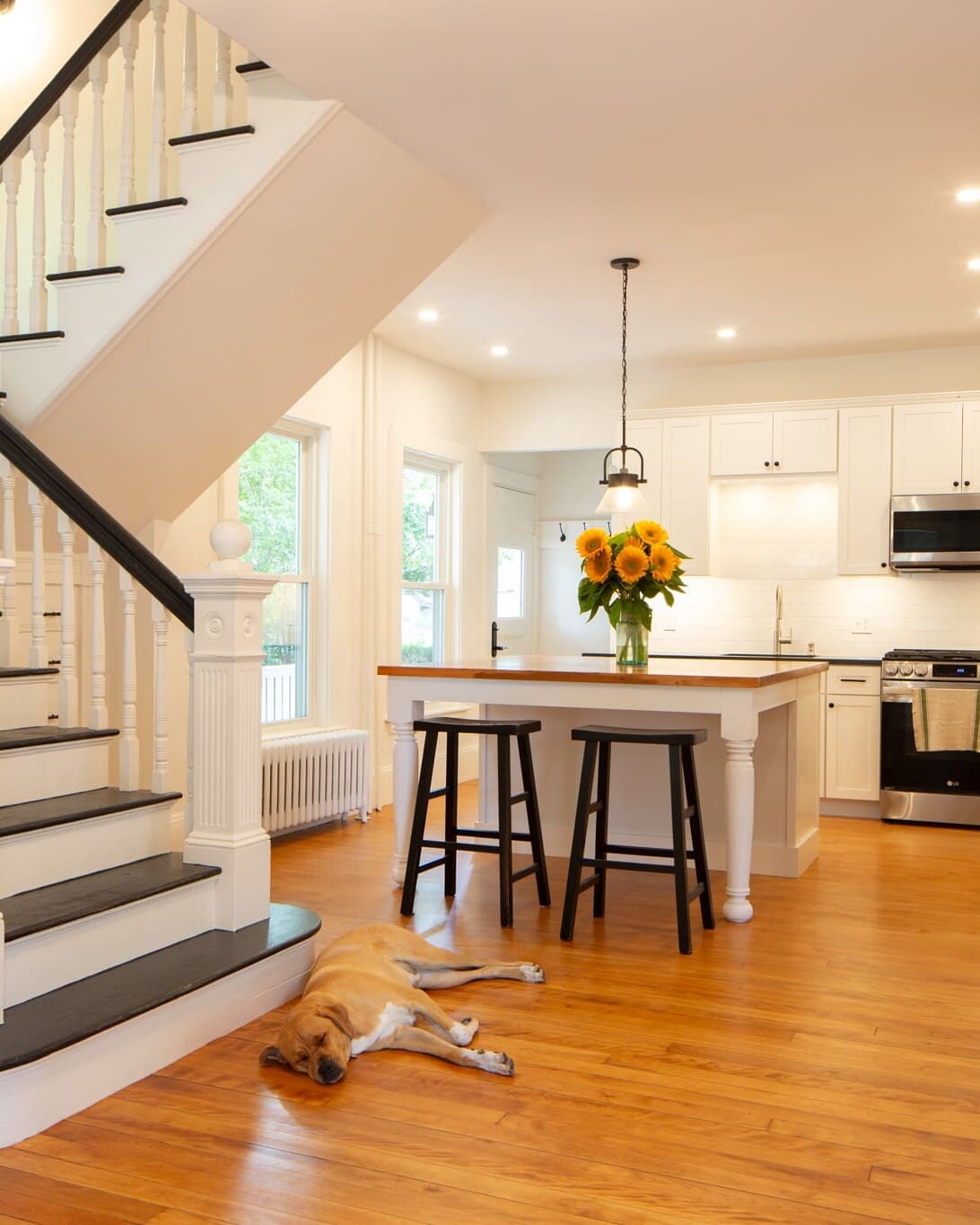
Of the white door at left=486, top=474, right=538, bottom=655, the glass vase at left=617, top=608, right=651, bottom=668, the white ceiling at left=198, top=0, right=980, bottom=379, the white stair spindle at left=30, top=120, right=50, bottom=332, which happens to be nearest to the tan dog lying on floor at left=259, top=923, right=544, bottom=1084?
the glass vase at left=617, top=608, right=651, bottom=668

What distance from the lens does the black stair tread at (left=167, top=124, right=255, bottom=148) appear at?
3.79 meters

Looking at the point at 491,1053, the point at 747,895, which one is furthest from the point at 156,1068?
the point at 747,895

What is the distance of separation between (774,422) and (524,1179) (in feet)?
18.7

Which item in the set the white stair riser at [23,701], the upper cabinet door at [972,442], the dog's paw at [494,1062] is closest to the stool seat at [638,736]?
the dog's paw at [494,1062]

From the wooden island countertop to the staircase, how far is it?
1270 millimetres

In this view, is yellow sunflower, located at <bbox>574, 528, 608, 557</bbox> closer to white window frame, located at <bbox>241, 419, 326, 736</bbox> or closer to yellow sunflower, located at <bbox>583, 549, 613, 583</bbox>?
yellow sunflower, located at <bbox>583, 549, 613, 583</bbox>

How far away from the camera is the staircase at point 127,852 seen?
8.67ft

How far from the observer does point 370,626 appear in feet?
22.1

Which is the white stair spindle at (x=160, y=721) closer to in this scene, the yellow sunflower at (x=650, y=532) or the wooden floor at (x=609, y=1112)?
the wooden floor at (x=609, y=1112)

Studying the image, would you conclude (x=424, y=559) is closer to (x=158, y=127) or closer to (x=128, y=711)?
(x=158, y=127)

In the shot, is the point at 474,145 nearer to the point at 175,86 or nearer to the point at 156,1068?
the point at 175,86

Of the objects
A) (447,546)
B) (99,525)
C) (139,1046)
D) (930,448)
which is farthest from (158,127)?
(930,448)

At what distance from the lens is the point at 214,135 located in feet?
12.6

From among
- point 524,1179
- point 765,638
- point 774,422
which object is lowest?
point 524,1179
